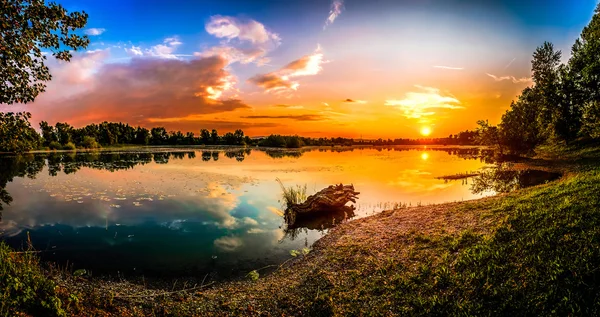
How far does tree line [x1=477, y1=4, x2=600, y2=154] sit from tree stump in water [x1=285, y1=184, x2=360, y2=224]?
2149cm

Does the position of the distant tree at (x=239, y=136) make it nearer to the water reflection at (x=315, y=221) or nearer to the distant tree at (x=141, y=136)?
the distant tree at (x=141, y=136)

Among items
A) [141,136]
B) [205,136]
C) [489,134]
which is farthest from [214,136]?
[489,134]

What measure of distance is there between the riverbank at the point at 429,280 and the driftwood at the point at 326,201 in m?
7.30

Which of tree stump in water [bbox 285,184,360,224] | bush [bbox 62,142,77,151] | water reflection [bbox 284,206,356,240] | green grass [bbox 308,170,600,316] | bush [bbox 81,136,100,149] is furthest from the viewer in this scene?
bush [bbox 81,136,100,149]

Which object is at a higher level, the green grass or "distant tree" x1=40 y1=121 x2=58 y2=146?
"distant tree" x1=40 y1=121 x2=58 y2=146

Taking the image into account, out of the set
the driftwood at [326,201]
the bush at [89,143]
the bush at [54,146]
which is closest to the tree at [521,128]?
the driftwood at [326,201]

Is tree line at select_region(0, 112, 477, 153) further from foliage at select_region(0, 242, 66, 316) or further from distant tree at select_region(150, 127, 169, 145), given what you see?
foliage at select_region(0, 242, 66, 316)

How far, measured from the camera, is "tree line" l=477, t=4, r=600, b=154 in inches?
1096

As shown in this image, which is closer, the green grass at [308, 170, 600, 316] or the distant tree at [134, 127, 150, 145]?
the green grass at [308, 170, 600, 316]

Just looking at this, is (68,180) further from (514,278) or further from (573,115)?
(573,115)

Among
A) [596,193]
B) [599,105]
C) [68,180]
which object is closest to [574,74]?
[599,105]

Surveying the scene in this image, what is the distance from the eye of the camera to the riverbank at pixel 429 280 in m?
6.38

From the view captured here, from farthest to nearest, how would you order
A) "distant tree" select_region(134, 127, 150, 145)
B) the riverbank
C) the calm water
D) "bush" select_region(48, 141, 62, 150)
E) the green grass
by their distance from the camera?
"distant tree" select_region(134, 127, 150, 145), "bush" select_region(48, 141, 62, 150), the calm water, the riverbank, the green grass

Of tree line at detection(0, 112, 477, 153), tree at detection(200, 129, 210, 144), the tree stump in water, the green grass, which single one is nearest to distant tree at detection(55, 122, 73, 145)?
tree line at detection(0, 112, 477, 153)
